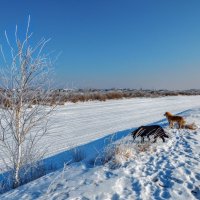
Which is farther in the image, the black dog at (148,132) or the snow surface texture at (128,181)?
the black dog at (148,132)

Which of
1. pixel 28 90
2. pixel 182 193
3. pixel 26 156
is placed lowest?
pixel 182 193

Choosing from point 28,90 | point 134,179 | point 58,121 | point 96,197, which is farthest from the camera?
point 58,121

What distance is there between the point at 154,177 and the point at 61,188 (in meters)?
1.72

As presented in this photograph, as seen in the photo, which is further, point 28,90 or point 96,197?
point 28,90

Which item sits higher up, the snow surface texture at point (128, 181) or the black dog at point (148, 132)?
the black dog at point (148, 132)

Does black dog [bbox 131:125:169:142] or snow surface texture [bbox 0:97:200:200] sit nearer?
snow surface texture [bbox 0:97:200:200]

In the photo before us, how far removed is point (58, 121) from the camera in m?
15.6

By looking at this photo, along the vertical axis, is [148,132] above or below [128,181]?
above

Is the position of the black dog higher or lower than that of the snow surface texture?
higher

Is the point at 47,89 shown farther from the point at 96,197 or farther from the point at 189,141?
the point at 189,141

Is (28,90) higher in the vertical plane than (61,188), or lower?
higher

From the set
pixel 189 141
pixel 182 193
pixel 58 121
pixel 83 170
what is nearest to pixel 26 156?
pixel 83 170

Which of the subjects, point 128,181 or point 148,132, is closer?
point 128,181

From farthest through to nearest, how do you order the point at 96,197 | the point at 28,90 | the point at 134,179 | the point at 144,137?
1. the point at 144,137
2. the point at 28,90
3. the point at 134,179
4. the point at 96,197
